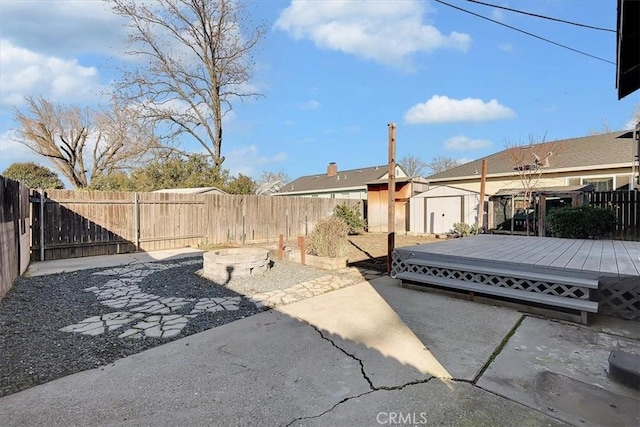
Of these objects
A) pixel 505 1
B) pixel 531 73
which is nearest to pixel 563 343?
pixel 505 1

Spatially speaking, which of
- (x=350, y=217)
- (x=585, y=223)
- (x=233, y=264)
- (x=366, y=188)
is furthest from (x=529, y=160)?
(x=233, y=264)

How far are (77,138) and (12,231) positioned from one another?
21.5 meters

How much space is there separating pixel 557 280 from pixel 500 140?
17.3m

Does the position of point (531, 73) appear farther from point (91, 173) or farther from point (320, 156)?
point (91, 173)

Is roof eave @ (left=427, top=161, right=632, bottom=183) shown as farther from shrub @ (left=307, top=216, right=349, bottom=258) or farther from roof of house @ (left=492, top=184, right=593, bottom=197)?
shrub @ (left=307, top=216, right=349, bottom=258)

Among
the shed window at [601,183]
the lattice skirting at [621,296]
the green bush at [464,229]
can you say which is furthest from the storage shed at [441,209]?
the lattice skirting at [621,296]

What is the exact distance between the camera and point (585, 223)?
340 inches

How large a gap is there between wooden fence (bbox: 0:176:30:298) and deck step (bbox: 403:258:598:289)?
19.9 feet

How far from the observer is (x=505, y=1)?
6.14 metres

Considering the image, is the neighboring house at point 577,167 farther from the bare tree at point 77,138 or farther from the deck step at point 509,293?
the bare tree at point 77,138

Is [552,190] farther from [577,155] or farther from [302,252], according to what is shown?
[302,252]

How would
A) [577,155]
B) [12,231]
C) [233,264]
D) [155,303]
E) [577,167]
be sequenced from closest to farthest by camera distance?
[155,303] → [12,231] → [233,264] → [577,167] → [577,155]

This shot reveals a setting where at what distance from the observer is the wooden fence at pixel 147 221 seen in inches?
301

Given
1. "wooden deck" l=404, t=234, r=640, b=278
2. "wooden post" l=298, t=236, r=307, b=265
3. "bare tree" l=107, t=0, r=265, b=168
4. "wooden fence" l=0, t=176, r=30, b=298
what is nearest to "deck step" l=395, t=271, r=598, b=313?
"wooden deck" l=404, t=234, r=640, b=278
